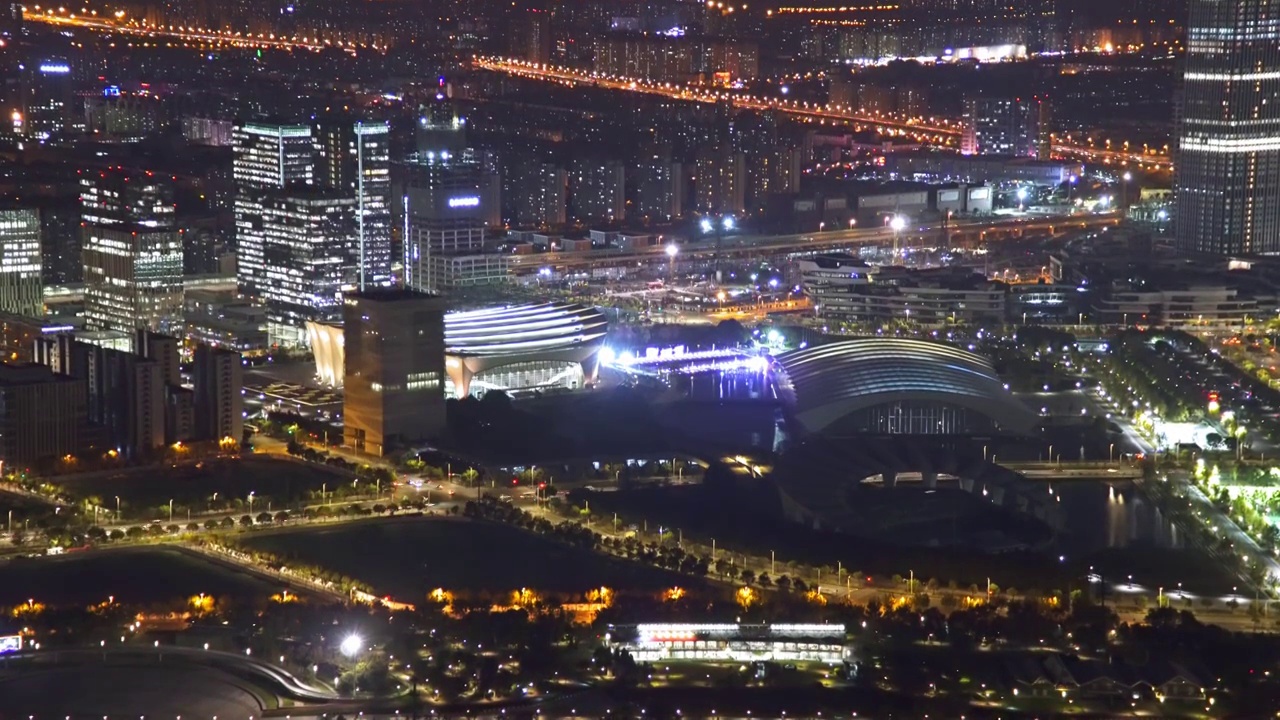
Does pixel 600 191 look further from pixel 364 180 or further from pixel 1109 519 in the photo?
pixel 1109 519

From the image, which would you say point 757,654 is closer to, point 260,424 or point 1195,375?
point 260,424

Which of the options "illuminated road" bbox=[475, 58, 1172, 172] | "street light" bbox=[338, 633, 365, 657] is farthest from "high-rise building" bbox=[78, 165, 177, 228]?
"illuminated road" bbox=[475, 58, 1172, 172]

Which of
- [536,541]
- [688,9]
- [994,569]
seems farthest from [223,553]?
[688,9]

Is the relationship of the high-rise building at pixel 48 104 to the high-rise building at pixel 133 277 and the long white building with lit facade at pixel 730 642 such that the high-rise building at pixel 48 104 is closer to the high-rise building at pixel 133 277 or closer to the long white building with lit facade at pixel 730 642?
the high-rise building at pixel 133 277

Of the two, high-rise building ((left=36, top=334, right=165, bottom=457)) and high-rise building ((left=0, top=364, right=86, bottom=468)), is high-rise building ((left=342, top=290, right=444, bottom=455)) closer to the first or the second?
high-rise building ((left=36, top=334, right=165, bottom=457))

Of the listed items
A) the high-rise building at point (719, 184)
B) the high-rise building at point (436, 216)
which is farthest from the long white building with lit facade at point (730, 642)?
the high-rise building at point (719, 184)

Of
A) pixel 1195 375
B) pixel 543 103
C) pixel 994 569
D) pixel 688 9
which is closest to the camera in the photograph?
pixel 994 569

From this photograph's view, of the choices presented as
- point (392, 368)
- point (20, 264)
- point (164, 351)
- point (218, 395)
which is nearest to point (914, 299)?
point (392, 368)
